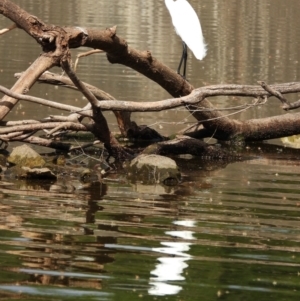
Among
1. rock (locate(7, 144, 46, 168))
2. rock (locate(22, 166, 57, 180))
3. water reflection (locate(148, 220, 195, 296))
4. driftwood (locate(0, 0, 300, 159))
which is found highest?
driftwood (locate(0, 0, 300, 159))

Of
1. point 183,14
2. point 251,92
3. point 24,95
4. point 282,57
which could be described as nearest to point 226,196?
point 251,92

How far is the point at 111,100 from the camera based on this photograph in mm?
11586

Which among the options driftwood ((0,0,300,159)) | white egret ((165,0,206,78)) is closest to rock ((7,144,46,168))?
driftwood ((0,0,300,159))

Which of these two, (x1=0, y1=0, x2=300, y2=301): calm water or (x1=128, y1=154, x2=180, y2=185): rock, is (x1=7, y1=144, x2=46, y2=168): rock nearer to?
(x1=0, y1=0, x2=300, y2=301): calm water

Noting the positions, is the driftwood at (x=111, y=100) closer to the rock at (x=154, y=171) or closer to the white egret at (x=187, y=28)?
the rock at (x=154, y=171)

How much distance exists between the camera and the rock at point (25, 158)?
432 inches

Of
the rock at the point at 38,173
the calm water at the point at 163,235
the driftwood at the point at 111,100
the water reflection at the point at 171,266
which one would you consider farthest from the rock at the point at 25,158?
the water reflection at the point at 171,266

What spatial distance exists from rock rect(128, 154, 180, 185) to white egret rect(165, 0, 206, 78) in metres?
3.55

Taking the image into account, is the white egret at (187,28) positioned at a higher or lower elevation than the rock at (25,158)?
higher

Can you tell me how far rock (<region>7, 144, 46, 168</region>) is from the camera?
36.0ft

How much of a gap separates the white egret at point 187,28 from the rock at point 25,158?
3947 mm

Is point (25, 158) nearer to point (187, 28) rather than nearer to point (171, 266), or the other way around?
point (171, 266)

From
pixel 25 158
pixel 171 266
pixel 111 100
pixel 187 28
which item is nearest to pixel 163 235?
pixel 171 266

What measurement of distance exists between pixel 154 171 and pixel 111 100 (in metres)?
1.19
